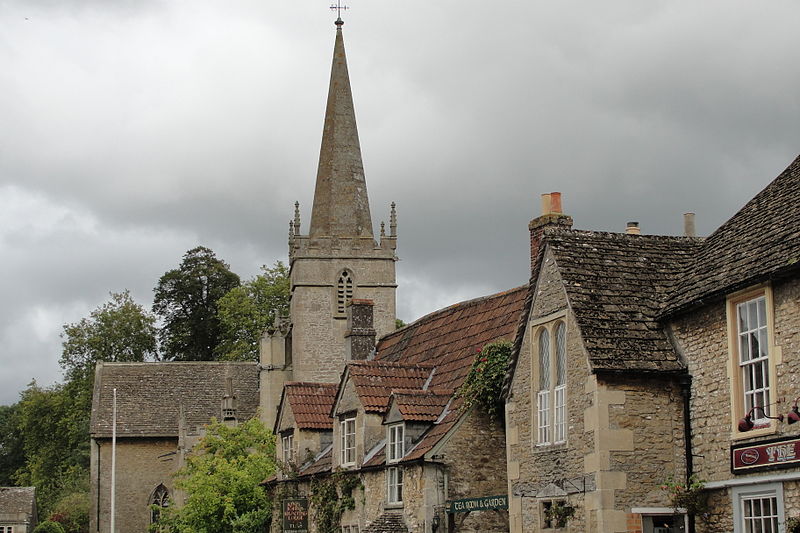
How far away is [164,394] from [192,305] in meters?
16.3

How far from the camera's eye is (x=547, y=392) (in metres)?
20.5

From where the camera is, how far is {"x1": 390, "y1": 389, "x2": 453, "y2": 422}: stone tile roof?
86.2 feet

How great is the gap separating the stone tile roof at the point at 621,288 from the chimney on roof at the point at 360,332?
15778 millimetres

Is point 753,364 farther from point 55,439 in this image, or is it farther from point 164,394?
point 55,439

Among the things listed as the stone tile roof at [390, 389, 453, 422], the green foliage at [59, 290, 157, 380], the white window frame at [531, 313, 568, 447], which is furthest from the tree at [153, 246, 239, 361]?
the white window frame at [531, 313, 568, 447]

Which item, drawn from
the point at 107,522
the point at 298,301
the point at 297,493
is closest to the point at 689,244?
the point at 297,493

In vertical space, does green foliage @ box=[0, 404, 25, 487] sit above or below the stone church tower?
below

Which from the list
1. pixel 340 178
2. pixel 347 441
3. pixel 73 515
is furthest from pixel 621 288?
pixel 73 515

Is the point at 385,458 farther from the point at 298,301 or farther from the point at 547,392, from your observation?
the point at 298,301

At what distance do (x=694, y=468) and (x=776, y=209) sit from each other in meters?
4.27

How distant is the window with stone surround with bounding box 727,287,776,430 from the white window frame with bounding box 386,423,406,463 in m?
10.3

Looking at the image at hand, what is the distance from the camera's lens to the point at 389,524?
1012 inches

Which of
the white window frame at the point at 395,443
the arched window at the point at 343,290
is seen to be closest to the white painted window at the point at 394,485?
the white window frame at the point at 395,443

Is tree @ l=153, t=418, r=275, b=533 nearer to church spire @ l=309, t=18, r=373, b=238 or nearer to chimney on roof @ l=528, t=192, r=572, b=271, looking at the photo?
chimney on roof @ l=528, t=192, r=572, b=271
